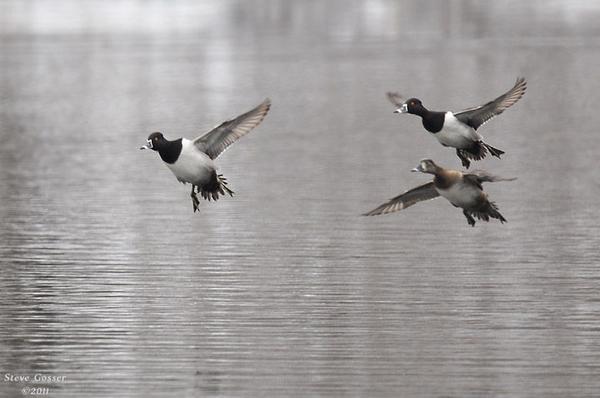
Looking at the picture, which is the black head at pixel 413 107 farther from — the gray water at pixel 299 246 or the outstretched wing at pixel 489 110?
the gray water at pixel 299 246

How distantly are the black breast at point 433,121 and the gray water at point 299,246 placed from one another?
2.52 m

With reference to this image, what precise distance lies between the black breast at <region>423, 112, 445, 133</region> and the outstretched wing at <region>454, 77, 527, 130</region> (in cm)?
34

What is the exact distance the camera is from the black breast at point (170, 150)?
17422 millimetres

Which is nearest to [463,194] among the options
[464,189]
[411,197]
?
[464,189]

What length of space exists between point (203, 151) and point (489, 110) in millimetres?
3049

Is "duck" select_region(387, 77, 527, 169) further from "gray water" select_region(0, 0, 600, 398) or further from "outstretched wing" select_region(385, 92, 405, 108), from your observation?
"gray water" select_region(0, 0, 600, 398)

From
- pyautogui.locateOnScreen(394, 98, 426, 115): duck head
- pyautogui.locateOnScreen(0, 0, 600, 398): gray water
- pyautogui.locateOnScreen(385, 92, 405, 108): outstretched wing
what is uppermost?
pyautogui.locateOnScreen(385, 92, 405, 108): outstretched wing

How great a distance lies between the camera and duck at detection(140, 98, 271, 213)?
57.0 ft

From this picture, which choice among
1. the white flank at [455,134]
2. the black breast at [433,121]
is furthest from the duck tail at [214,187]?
the white flank at [455,134]

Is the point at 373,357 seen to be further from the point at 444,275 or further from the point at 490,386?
the point at 444,275

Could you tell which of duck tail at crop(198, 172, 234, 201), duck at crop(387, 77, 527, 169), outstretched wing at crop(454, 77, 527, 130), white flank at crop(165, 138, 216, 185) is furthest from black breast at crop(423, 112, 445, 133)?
white flank at crop(165, 138, 216, 185)

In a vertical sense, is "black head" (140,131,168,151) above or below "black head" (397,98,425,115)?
below

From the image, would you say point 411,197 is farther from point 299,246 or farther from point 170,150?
point 299,246

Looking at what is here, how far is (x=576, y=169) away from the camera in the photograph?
35.8 metres
